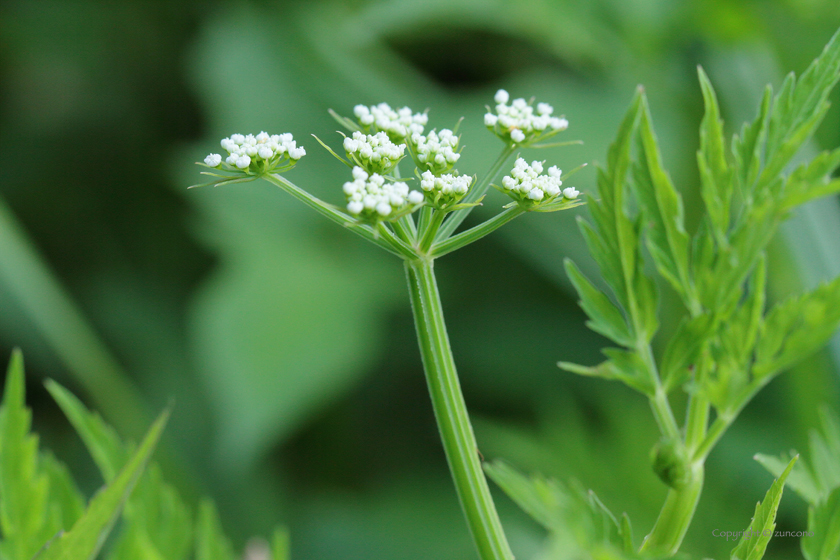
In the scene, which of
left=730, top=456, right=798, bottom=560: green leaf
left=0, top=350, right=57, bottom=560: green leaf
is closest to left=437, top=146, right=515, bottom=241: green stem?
left=730, top=456, right=798, bottom=560: green leaf

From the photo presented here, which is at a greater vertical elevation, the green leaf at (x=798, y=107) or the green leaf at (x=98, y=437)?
the green leaf at (x=798, y=107)

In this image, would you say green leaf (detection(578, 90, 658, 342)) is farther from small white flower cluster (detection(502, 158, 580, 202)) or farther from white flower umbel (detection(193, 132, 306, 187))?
white flower umbel (detection(193, 132, 306, 187))

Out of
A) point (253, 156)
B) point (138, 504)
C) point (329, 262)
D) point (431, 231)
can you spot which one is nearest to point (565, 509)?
point (431, 231)

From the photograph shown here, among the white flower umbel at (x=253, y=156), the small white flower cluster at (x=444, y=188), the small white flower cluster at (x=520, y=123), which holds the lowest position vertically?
the small white flower cluster at (x=444, y=188)

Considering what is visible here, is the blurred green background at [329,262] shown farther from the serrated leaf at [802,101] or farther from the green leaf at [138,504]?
the serrated leaf at [802,101]

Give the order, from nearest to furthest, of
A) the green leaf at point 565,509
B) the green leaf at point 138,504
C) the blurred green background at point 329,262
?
1. the green leaf at point 565,509
2. the green leaf at point 138,504
3. the blurred green background at point 329,262

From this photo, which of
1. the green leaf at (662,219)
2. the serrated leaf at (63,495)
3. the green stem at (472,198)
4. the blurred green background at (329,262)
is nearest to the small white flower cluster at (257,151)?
the green stem at (472,198)

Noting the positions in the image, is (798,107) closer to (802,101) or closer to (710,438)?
(802,101)
